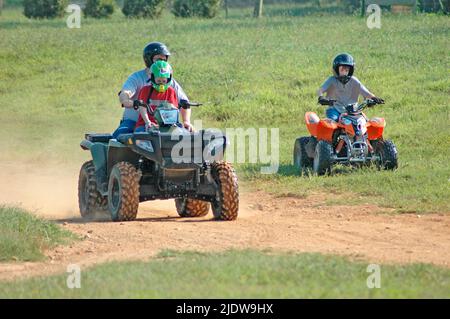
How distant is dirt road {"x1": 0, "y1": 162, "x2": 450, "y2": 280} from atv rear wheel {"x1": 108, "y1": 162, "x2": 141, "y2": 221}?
6.8 inches

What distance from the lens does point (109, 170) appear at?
13.4 meters

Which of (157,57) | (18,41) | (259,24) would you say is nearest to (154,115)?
(157,57)

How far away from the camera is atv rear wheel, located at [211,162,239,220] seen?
501 inches

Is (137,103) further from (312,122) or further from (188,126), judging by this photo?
(312,122)

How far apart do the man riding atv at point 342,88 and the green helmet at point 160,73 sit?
3.67m

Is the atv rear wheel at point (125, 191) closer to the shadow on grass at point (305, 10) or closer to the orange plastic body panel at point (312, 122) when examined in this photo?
the orange plastic body panel at point (312, 122)

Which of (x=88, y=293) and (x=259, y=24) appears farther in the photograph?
(x=259, y=24)

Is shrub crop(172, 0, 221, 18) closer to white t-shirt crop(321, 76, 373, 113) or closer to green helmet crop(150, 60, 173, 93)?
white t-shirt crop(321, 76, 373, 113)

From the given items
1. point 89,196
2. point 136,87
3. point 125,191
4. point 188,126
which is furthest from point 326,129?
point 125,191

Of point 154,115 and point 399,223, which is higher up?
point 154,115

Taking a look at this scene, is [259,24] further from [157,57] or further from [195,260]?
[195,260]

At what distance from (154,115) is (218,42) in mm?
18446

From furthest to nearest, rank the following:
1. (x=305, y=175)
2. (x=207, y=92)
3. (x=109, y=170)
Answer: (x=207, y=92) → (x=305, y=175) → (x=109, y=170)

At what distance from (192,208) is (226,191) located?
3.48 ft
